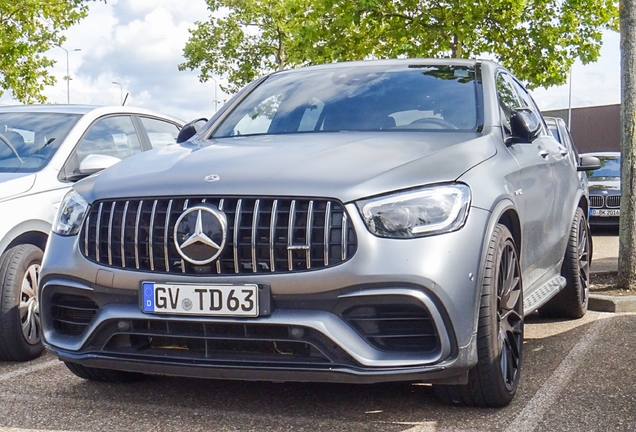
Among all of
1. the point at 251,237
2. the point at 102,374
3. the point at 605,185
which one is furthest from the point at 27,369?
the point at 605,185

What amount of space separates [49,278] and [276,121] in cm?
163

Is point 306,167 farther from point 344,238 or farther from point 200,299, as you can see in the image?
point 200,299

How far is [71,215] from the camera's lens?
4.01 meters

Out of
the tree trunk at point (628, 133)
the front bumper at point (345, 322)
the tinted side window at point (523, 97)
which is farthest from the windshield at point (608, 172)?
the front bumper at point (345, 322)

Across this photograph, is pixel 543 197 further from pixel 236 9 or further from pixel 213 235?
pixel 236 9

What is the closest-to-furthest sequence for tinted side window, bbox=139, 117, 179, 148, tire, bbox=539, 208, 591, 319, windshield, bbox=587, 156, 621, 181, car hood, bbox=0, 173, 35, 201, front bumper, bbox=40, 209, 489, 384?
front bumper, bbox=40, 209, 489, 384, car hood, bbox=0, 173, 35, 201, tire, bbox=539, 208, 591, 319, tinted side window, bbox=139, 117, 179, 148, windshield, bbox=587, 156, 621, 181

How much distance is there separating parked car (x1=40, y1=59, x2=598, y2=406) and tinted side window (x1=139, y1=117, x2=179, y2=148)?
103 inches

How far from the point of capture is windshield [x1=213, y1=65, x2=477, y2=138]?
4625mm

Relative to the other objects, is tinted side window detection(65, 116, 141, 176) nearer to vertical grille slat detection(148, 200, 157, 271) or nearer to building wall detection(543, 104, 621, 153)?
vertical grille slat detection(148, 200, 157, 271)

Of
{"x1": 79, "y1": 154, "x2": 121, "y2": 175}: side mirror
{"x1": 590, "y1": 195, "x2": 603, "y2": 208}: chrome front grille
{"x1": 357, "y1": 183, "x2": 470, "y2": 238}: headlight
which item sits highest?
{"x1": 79, "y1": 154, "x2": 121, "y2": 175}: side mirror

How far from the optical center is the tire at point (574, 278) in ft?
20.4

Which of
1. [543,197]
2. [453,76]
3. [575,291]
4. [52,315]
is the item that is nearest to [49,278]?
[52,315]

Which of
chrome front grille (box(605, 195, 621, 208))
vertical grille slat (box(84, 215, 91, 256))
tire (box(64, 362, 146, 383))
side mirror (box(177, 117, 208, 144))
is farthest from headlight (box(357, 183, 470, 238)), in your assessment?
chrome front grille (box(605, 195, 621, 208))

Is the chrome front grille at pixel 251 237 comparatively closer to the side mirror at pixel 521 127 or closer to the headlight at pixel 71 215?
the headlight at pixel 71 215
